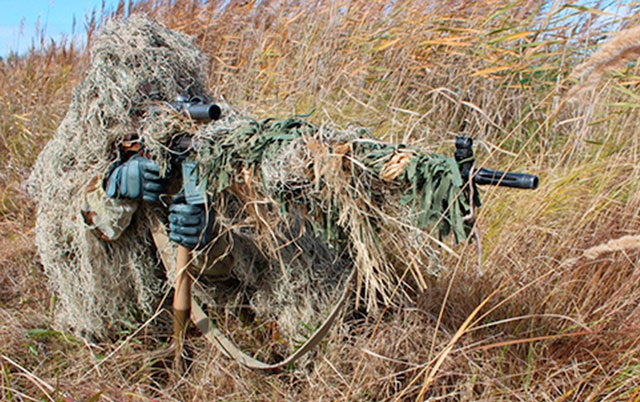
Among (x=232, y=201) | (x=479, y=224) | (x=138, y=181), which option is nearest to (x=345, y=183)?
(x=232, y=201)

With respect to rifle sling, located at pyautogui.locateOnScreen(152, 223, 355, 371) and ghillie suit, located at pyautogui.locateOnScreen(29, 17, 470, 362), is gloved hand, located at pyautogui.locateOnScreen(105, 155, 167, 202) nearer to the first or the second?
ghillie suit, located at pyautogui.locateOnScreen(29, 17, 470, 362)

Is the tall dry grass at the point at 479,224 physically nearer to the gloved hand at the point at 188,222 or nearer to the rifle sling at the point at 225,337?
the rifle sling at the point at 225,337

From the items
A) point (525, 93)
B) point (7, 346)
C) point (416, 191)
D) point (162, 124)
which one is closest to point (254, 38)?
point (525, 93)

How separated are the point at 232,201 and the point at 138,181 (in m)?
0.37

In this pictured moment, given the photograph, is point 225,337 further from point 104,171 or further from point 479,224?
point 479,224

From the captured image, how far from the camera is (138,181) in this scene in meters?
2.15

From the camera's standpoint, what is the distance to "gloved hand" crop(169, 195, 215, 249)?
2.05 metres

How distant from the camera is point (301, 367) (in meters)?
2.24

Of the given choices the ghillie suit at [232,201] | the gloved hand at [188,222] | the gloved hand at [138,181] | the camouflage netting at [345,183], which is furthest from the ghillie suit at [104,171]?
the camouflage netting at [345,183]

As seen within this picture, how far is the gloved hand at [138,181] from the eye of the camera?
213 cm

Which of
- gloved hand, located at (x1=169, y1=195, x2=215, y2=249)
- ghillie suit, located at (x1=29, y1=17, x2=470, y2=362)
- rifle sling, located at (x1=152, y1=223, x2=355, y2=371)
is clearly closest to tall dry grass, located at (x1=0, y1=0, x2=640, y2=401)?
rifle sling, located at (x1=152, y1=223, x2=355, y2=371)

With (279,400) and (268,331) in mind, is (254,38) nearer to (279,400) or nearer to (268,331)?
(268,331)

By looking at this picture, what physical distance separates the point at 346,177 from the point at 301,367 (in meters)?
0.96

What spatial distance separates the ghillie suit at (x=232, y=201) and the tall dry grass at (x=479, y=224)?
206 mm
